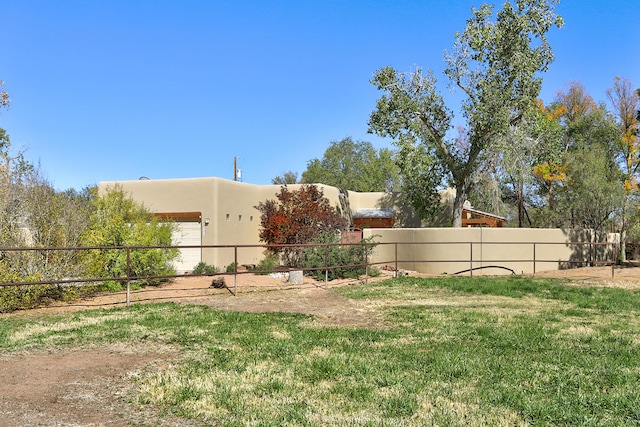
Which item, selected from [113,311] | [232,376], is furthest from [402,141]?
[232,376]

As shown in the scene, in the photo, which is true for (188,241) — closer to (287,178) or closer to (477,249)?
(477,249)

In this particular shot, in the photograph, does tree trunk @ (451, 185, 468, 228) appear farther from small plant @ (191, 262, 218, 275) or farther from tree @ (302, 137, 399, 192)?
tree @ (302, 137, 399, 192)

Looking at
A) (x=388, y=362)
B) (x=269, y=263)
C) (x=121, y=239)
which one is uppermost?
(x=121, y=239)

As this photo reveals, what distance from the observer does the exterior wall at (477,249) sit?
66.6ft

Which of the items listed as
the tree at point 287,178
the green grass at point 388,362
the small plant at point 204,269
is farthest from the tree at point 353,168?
the green grass at point 388,362

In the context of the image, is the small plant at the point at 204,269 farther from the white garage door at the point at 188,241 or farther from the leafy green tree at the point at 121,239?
the leafy green tree at the point at 121,239

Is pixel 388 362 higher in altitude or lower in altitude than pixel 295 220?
lower

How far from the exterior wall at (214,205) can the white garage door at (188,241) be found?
428 millimetres

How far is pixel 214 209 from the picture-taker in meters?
20.5

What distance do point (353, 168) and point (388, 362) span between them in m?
55.7

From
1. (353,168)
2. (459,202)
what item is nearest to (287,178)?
(353,168)

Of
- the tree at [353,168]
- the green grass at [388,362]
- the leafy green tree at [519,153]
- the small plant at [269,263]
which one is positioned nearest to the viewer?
the green grass at [388,362]

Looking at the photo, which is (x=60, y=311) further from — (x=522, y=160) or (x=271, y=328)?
(x=522, y=160)

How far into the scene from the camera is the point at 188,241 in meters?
20.9
